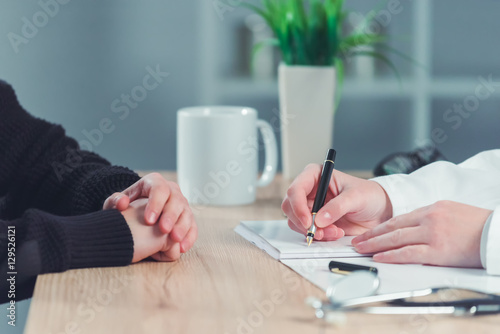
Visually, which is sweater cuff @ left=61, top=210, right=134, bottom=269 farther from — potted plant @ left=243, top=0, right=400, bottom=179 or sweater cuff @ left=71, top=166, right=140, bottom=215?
potted plant @ left=243, top=0, right=400, bottom=179

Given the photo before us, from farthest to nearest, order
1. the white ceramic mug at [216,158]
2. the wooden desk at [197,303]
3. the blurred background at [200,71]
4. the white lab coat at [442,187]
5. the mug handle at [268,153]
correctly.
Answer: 1. the blurred background at [200,71]
2. the mug handle at [268,153]
3. the white ceramic mug at [216,158]
4. the white lab coat at [442,187]
5. the wooden desk at [197,303]

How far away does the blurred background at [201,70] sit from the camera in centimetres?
220

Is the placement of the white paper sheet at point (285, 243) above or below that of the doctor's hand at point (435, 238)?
below

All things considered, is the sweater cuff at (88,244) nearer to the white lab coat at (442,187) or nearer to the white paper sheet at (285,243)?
the white paper sheet at (285,243)

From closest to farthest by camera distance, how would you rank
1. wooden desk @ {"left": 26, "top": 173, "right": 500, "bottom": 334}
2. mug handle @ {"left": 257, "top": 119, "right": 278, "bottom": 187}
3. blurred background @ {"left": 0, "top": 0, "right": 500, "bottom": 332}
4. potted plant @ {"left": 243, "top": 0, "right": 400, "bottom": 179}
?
wooden desk @ {"left": 26, "top": 173, "right": 500, "bottom": 334}
mug handle @ {"left": 257, "top": 119, "right": 278, "bottom": 187}
potted plant @ {"left": 243, "top": 0, "right": 400, "bottom": 179}
blurred background @ {"left": 0, "top": 0, "right": 500, "bottom": 332}

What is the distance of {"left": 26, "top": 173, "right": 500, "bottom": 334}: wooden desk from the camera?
1.54 feet

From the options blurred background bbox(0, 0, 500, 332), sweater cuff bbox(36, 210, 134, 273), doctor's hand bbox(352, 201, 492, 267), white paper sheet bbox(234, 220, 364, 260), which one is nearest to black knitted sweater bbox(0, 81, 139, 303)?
sweater cuff bbox(36, 210, 134, 273)

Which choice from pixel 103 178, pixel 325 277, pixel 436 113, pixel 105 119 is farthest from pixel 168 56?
pixel 325 277

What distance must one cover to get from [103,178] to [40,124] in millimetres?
236

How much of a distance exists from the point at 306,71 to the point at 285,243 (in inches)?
26.7

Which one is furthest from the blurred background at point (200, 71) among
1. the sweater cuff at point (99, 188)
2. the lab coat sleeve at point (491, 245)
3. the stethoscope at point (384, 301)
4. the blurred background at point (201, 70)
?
the stethoscope at point (384, 301)

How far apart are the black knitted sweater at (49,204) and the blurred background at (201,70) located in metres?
1.23

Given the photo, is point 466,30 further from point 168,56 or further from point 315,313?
point 315,313

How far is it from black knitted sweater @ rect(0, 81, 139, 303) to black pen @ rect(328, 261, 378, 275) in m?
0.21
